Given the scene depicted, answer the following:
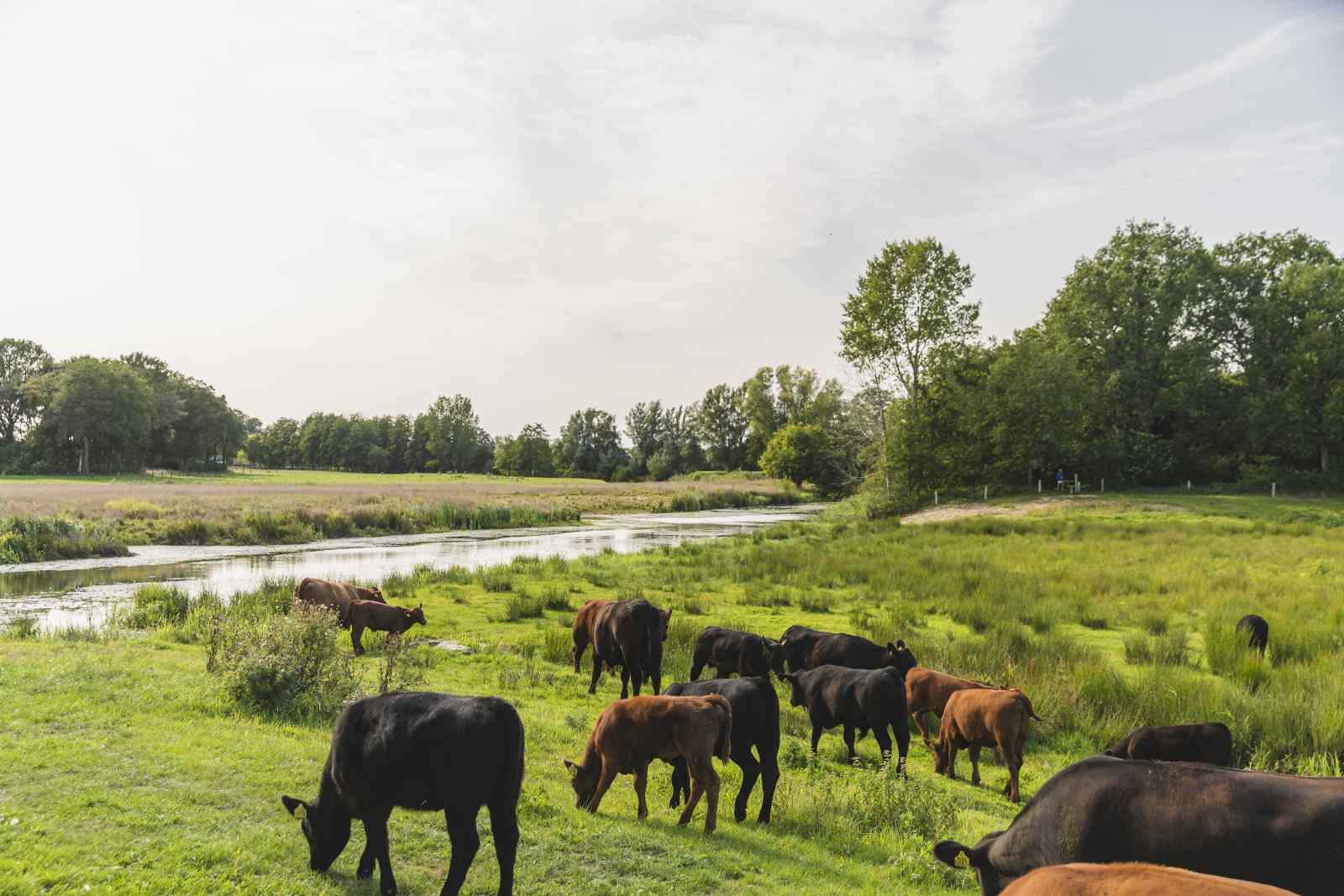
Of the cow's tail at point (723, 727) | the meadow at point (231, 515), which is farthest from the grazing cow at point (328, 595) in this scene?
the meadow at point (231, 515)

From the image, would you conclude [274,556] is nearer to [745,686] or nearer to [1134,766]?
[745,686]

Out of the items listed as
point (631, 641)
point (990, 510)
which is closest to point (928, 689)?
point (631, 641)

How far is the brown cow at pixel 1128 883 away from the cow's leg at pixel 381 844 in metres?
3.70

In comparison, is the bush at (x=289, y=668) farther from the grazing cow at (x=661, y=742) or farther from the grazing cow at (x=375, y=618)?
the grazing cow at (x=375, y=618)

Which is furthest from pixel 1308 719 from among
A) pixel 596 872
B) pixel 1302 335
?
pixel 1302 335

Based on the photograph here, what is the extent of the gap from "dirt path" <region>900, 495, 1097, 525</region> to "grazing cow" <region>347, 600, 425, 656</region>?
2848 cm

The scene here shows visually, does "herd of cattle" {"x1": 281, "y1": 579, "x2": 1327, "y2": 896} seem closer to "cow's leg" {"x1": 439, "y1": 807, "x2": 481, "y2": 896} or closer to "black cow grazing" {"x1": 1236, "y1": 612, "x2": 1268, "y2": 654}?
"cow's leg" {"x1": 439, "y1": 807, "x2": 481, "y2": 896}

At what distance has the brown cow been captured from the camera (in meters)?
2.26

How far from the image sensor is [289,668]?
8.66m

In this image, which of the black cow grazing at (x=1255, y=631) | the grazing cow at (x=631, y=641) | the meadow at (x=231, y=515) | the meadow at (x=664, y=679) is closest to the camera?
the meadow at (x=664, y=679)

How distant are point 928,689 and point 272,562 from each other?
82.1 ft

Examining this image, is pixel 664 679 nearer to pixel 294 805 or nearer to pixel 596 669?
pixel 596 669

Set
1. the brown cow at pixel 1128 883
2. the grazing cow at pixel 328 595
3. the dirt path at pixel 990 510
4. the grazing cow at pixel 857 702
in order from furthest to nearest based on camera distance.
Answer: the dirt path at pixel 990 510, the grazing cow at pixel 328 595, the grazing cow at pixel 857 702, the brown cow at pixel 1128 883

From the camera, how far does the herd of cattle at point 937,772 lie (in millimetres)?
3408
